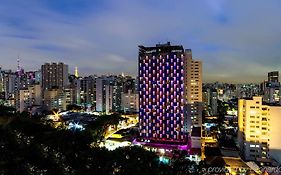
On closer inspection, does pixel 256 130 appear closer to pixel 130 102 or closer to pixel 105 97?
pixel 130 102

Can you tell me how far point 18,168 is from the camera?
4652 millimetres

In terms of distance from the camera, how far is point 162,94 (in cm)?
1630

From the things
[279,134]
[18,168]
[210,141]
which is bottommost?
[210,141]

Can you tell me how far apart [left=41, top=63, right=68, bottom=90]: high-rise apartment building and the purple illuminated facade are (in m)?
23.2

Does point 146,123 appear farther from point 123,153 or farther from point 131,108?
point 131,108

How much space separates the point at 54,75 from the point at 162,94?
25271 millimetres

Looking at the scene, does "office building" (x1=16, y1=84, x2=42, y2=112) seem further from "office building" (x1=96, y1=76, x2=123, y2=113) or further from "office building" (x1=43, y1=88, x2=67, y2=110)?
"office building" (x1=96, y1=76, x2=123, y2=113)

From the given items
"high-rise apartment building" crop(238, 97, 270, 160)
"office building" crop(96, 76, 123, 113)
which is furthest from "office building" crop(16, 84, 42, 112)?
"high-rise apartment building" crop(238, 97, 270, 160)

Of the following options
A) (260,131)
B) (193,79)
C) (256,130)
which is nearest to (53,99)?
(193,79)

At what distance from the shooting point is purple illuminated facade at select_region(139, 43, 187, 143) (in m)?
16.0

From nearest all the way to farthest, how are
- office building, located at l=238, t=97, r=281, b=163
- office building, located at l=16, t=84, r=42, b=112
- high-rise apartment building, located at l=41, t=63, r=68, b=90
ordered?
office building, located at l=238, t=97, r=281, b=163 < office building, located at l=16, t=84, r=42, b=112 < high-rise apartment building, located at l=41, t=63, r=68, b=90

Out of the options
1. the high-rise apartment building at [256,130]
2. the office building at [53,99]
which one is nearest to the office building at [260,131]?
the high-rise apartment building at [256,130]

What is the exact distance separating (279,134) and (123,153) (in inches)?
368

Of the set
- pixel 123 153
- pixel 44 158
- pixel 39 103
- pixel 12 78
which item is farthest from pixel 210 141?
pixel 12 78
